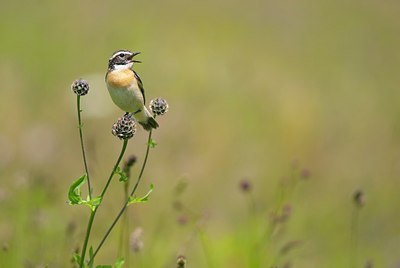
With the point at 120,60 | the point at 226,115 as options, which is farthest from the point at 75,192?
the point at 226,115

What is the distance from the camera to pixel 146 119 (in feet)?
13.0

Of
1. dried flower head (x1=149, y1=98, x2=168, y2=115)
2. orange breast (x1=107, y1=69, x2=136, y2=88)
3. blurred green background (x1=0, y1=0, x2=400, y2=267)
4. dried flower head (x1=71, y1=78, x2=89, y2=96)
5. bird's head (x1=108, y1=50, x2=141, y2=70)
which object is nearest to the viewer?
dried flower head (x1=71, y1=78, x2=89, y2=96)

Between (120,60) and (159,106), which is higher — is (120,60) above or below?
above

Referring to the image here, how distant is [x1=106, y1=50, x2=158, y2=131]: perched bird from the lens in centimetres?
385

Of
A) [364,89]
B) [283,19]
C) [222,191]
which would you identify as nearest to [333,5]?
[283,19]

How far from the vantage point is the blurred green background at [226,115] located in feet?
24.6

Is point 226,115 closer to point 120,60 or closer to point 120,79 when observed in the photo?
point 120,60

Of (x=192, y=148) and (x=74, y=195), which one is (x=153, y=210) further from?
(x=74, y=195)

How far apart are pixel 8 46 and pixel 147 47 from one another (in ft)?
5.86

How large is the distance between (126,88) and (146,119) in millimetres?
230

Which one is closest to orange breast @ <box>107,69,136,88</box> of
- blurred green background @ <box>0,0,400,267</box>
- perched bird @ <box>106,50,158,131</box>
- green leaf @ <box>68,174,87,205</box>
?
perched bird @ <box>106,50,158,131</box>

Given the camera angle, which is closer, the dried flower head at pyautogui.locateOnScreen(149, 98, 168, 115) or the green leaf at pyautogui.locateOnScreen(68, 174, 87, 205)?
the green leaf at pyautogui.locateOnScreen(68, 174, 87, 205)

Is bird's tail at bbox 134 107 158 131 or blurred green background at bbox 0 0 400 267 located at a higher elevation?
blurred green background at bbox 0 0 400 267

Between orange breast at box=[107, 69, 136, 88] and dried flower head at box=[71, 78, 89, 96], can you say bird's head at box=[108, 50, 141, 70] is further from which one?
dried flower head at box=[71, 78, 89, 96]
